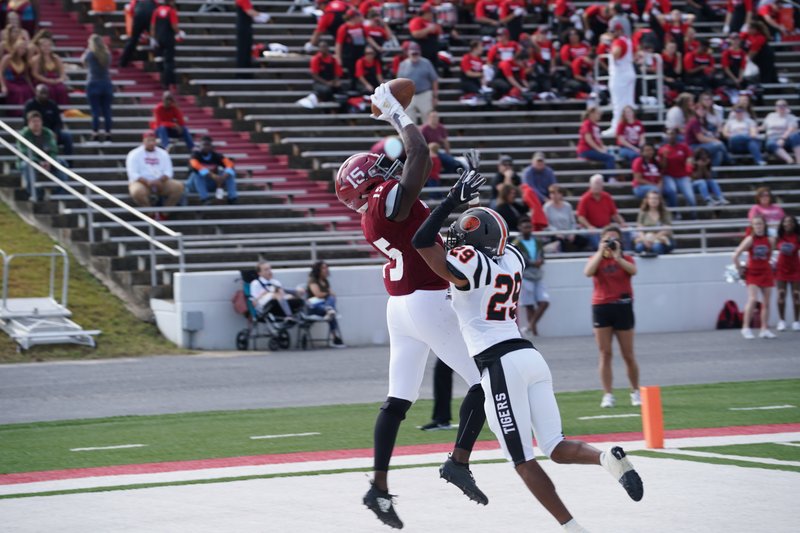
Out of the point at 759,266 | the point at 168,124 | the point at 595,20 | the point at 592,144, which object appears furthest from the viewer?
the point at 595,20

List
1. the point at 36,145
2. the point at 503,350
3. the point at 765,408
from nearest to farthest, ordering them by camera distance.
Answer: the point at 503,350 < the point at 765,408 < the point at 36,145

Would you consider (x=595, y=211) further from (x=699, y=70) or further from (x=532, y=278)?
(x=699, y=70)

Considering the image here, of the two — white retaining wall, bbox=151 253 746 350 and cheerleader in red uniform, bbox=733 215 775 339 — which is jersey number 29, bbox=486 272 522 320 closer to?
white retaining wall, bbox=151 253 746 350

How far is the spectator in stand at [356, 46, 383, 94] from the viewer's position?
78.1 ft

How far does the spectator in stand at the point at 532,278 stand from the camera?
19.2 metres

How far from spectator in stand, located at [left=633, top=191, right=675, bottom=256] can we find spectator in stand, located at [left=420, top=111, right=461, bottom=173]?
10.2 feet

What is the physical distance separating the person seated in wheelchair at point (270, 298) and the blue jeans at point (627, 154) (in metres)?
8.20

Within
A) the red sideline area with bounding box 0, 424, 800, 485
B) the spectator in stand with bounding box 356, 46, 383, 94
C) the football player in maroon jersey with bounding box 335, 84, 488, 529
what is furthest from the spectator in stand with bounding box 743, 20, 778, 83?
the football player in maroon jersey with bounding box 335, 84, 488, 529

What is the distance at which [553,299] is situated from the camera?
19938 mm

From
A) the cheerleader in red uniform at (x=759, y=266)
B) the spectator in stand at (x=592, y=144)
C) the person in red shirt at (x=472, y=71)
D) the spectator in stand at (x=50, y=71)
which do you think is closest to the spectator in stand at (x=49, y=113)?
the spectator in stand at (x=50, y=71)

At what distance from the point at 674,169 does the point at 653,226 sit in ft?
7.66

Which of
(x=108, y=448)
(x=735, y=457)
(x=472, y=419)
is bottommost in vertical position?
(x=108, y=448)

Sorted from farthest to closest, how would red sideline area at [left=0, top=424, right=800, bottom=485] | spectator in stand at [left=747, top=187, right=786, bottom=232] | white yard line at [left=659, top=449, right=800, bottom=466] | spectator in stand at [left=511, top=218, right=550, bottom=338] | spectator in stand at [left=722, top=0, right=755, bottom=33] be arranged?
spectator in stand at [left=722, top=0, right=755, bottom=33] → spectator in stand at [left=747, top=187, right=786, bottom=232] → spectator in stand at [left=511, top=218, right=550, bottom=338] → red sideline area at [left=0, top=424, right=800, bottom=485] → white yard line at [left=659, top=449, right=800, bottom=466]

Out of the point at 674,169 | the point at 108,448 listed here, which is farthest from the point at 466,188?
the point at 674,169
